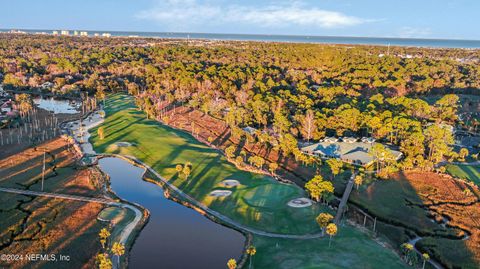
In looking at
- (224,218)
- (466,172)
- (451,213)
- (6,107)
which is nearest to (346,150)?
(466,172)

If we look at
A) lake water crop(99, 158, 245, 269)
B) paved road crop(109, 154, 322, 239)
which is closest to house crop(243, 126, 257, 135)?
paved road crop(109, 154, 322, 239)

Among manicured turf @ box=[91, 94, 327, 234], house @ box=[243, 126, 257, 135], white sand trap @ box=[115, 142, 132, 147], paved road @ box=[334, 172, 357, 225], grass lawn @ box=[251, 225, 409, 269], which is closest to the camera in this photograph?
grass lawn @ box=[251, 225, 409, 269]

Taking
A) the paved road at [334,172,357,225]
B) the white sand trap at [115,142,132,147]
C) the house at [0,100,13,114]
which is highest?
the house at [0,100,13,114]

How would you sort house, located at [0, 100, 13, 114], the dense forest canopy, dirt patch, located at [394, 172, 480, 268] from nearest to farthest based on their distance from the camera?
1. dirt patch, located at [394, 172, 480, 268]
2. the dense forest canopy
3. house, located at [0, 100, 13, 114]

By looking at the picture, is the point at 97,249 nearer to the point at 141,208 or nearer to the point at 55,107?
the point at 141,208

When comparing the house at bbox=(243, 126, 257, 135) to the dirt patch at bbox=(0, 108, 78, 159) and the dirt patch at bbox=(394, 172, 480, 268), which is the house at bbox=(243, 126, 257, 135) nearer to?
A: the dirt patch at bbox=(394, 172, 480, 268)

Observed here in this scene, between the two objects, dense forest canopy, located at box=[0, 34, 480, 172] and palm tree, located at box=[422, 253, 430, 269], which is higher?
dense forest canopy, located at box=[0, 34, 480, 172]
